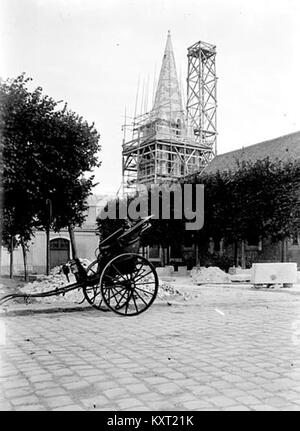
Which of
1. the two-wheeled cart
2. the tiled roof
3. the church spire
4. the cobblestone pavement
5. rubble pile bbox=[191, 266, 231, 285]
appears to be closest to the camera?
the cobblestone pavement

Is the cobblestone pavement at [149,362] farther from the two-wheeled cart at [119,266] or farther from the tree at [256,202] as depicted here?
the tree at [256,202]

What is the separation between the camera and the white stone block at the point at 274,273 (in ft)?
53.4

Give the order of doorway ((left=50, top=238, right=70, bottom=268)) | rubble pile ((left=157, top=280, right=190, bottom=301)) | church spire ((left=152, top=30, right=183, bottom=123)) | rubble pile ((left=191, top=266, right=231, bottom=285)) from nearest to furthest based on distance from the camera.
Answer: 1. rubble pile ((left=157, top=280, right=190, bottom=301))
2. rubble pile ((left=191, top=266, right=231, bottom=285))
3. doorway ((left=50, top=238, right=70, bottom=268))
4. church spire ((left=152, top=30, right=183, bottom=123))

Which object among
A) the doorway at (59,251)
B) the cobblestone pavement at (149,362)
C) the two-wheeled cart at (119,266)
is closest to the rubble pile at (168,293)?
the cobblestone pavement at (149,362)

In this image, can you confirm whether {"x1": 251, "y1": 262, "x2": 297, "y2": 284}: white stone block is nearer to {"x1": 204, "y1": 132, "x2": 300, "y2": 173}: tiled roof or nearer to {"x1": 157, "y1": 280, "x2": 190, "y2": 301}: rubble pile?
{"x1": 157, "y1": 280, "x2": 190, "y2": 301}: rubble pile

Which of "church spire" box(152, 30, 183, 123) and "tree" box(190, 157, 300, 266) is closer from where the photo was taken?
"tree" box(190, 157, 300, 266)

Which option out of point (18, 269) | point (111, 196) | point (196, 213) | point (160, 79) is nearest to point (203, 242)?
point (196, 213)

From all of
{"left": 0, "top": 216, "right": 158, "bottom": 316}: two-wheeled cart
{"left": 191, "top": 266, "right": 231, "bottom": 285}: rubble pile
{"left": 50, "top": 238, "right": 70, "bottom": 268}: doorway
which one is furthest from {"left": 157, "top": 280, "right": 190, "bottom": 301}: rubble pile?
{"left": 50, "top": 238, "right": 70, "bottom": 268}: doorway

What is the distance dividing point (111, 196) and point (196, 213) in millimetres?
24783

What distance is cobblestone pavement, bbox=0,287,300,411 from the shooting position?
3.65m

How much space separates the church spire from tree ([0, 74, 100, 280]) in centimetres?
3371

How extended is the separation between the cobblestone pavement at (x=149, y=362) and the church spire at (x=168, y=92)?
4490 cm

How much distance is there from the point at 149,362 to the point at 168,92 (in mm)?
49876

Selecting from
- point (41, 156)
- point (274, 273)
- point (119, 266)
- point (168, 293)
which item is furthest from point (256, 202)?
point (119, 266)
